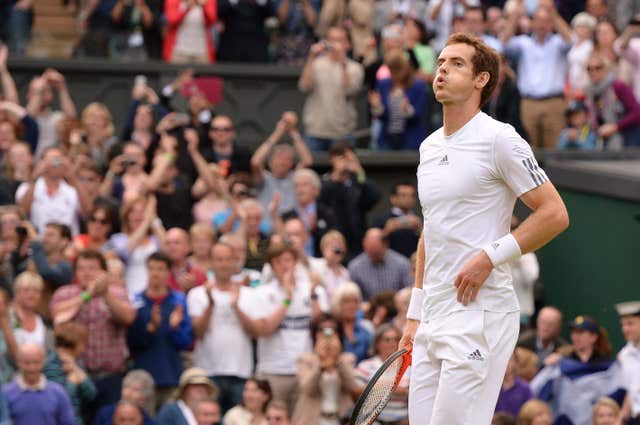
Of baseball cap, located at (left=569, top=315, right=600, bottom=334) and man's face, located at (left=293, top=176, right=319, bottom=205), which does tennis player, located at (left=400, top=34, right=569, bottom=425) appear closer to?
baseball cap, located at (left=569, top=315, right=600, bottom=334)

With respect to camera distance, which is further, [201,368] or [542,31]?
[542,31]

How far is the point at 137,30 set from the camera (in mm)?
18141

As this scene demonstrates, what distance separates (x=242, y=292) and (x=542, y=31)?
6.59m

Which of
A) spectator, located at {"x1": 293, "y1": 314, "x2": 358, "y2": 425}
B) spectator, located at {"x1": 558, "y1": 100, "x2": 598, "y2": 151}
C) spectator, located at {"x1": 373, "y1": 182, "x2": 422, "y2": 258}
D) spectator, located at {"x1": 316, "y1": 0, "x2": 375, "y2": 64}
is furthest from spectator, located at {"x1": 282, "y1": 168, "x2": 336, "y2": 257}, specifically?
spectator, located at {"x1": 316, "y1": 0, "x2": 375, "y2": 64}

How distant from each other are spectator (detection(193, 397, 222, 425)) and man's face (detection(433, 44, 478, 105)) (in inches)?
195

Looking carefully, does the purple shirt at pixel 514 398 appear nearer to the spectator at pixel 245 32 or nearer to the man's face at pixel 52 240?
the man's face at pixel 52 240

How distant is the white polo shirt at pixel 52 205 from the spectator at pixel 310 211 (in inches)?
79.4

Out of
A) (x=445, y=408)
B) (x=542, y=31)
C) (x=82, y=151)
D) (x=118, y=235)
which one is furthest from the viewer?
(x=542, y=31)

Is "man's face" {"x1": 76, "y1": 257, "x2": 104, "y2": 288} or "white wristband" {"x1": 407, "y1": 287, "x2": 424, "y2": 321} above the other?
"white wristband" {"x1": 407, "y1": 287, "x2": 424, "y2": 321}

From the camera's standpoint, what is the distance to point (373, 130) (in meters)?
16.8

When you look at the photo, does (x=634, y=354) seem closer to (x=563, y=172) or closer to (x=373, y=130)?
(x=563, y=172)

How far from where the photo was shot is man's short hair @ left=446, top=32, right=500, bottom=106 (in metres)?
6.17

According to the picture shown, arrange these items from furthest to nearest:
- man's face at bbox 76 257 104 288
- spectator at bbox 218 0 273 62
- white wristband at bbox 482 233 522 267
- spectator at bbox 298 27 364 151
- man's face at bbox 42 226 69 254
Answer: spectator at bbox 218 0 273 62, spectator at bbox 298 27 364 151, man's face at bbox 42 226 69 254, man's face at bbox 76 257 104 288, white wristband at bbox 482 233 522 267

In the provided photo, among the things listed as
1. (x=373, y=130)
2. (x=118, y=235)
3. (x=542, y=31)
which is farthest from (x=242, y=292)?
(x=542, y=31)
